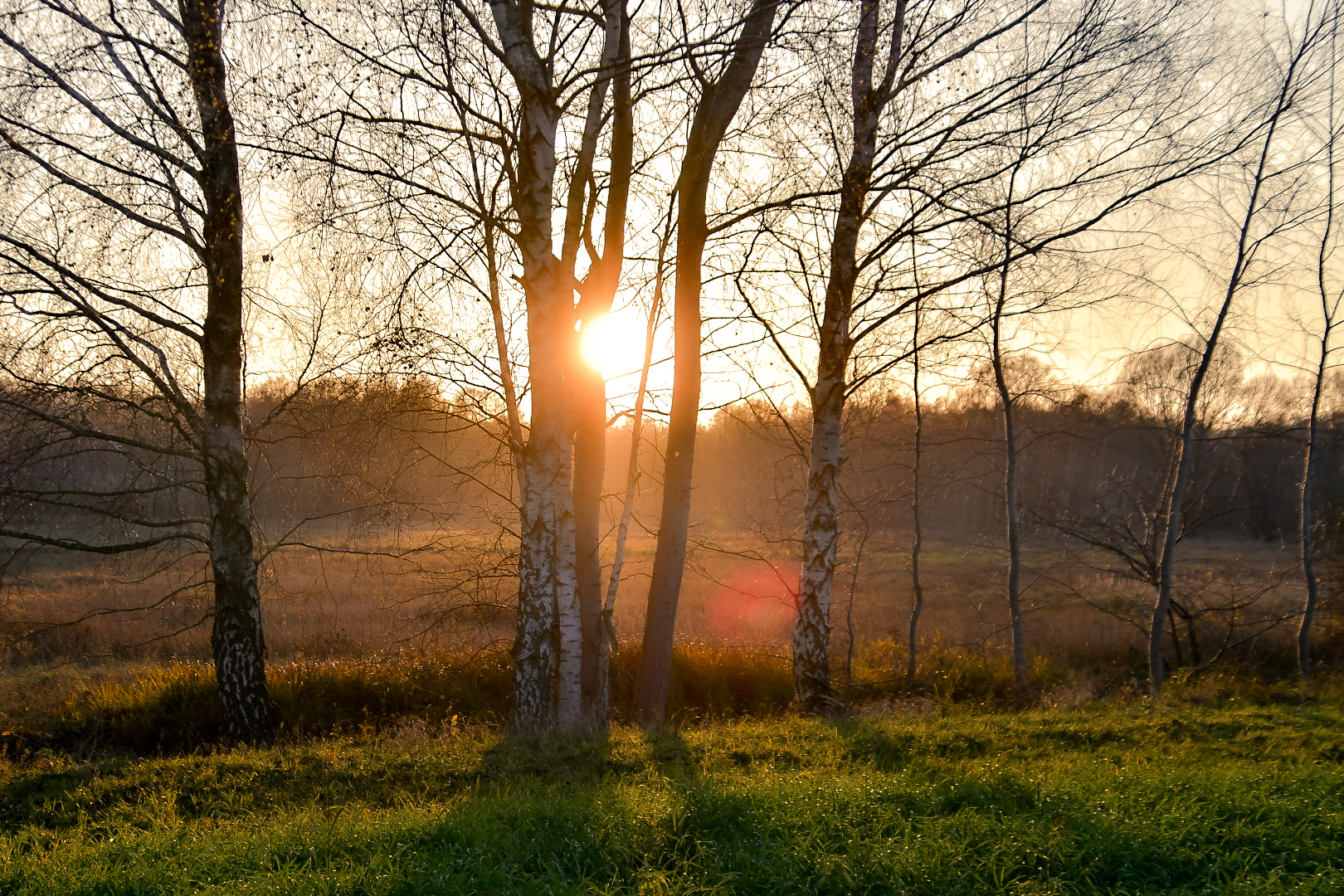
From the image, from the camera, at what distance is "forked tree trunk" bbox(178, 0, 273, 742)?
741 centimetres

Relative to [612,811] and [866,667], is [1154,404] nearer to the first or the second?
[866,667]

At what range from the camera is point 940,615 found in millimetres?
19109

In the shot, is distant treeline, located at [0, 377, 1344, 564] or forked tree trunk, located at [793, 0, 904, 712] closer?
distant treeline, located at [0, 377, 1344, 564]

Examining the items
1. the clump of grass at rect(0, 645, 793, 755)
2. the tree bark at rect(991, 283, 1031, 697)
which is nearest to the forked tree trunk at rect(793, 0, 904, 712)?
the clump of grass at rect(0, 645, 793, 755)

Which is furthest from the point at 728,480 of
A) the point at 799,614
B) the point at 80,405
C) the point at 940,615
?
the point at 80,405

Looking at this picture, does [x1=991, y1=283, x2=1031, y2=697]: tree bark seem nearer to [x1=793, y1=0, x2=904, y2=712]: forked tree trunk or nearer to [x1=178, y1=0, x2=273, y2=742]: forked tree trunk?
[x1=793, y1=0, x2=904, y2=712]: forked tree trunk

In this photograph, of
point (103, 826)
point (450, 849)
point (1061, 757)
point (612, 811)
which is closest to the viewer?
point (450, 849)

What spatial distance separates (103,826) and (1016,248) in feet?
34.2

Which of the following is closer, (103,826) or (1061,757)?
(103,826)

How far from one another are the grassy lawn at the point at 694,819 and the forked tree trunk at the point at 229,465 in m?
1.61

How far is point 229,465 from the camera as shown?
299 inches

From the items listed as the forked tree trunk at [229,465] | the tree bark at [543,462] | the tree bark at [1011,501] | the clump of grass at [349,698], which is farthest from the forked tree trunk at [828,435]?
the forked tree trunk at [229,465]

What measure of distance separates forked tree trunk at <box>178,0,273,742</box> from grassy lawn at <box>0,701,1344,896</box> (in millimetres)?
1611

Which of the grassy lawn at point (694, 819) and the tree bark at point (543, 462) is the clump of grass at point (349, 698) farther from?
the grassy lawn at point (694, 819)
